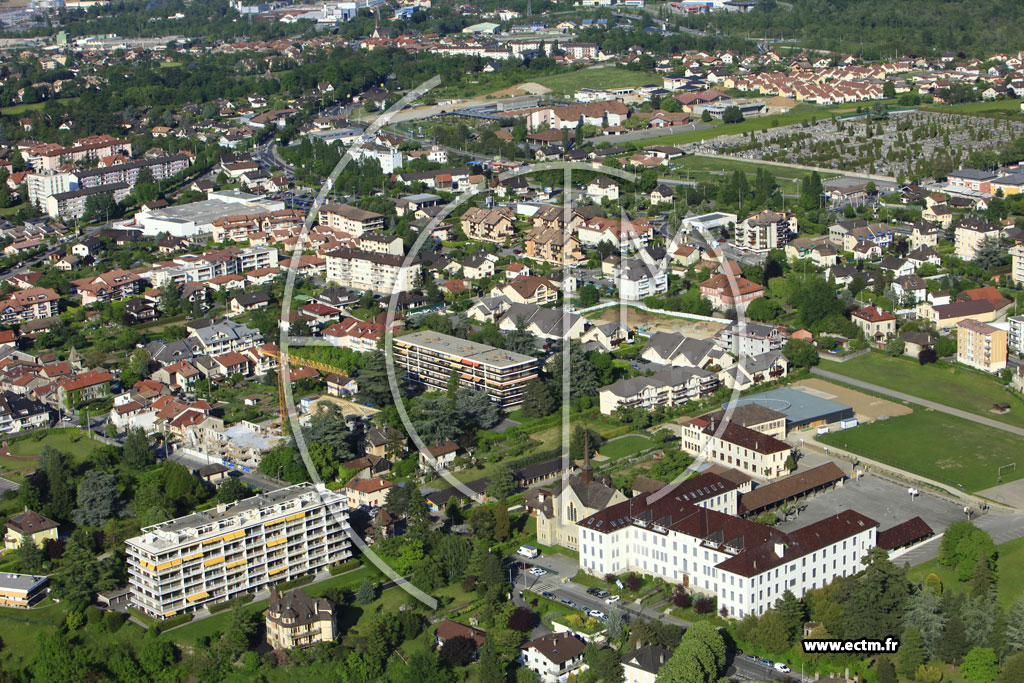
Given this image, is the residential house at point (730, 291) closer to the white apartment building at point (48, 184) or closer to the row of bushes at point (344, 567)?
the row of bushes at point (344, 567)

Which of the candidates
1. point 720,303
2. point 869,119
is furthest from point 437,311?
point 869,119

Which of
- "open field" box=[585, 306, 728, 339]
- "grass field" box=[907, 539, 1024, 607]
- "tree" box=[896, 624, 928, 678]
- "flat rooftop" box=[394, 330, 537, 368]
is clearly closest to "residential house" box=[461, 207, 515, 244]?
"open field" box=[585, 306, 728, 339]

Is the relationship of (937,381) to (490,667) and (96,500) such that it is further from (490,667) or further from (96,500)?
(96,500)

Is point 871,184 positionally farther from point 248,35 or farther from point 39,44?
point 39,44

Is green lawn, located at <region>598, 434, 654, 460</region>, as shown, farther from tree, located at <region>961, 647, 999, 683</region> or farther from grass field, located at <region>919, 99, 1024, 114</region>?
grass field, located at <region>919, 99, 1024, 114</region>

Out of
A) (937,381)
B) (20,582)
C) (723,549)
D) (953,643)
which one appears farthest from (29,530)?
(937,381)

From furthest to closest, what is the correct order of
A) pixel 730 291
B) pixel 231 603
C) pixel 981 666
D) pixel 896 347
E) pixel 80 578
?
pixel 730 291 → pixel 896 347 → pixel 80 578 → pixel 231 603 → pixel 981 666
